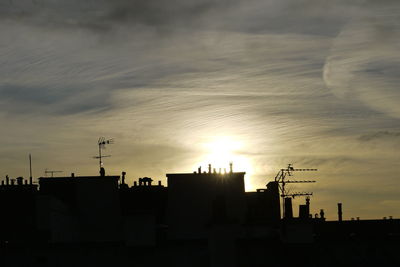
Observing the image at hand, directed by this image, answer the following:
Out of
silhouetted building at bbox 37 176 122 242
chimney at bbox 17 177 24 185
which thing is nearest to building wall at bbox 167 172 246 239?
silhouetted building at bbox 37 176 122 242

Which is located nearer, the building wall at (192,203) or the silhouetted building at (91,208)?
the building wall at (192,203)

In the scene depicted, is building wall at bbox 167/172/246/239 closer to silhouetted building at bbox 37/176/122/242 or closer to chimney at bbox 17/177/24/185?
silhouetted building at bbox 37/176/122/242

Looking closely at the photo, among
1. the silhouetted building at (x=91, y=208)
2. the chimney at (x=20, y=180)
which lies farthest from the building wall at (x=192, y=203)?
the chimney at (x=20, y=180)

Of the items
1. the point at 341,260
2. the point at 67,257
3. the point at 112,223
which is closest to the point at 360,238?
the point at 341,260

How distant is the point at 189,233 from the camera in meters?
78.3

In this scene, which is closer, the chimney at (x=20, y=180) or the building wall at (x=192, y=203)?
the building wall at (x=192, y=203)

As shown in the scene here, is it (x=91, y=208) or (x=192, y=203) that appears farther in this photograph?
(x=91, y=208)

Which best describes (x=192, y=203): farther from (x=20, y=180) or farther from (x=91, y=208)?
(x=20, y=180)

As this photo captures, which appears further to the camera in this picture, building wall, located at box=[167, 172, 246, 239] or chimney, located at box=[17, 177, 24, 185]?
chimney, located at box=[17, 177, 24, 185]

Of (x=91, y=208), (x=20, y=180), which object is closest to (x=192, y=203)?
(x=91, y=208)

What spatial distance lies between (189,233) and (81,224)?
10.5m

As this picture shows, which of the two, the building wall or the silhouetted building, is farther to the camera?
the silhouetted building

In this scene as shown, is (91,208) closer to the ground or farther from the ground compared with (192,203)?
closer to the ground

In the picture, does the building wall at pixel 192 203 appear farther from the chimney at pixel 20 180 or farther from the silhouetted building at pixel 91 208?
the chimney at pixel 20 180
